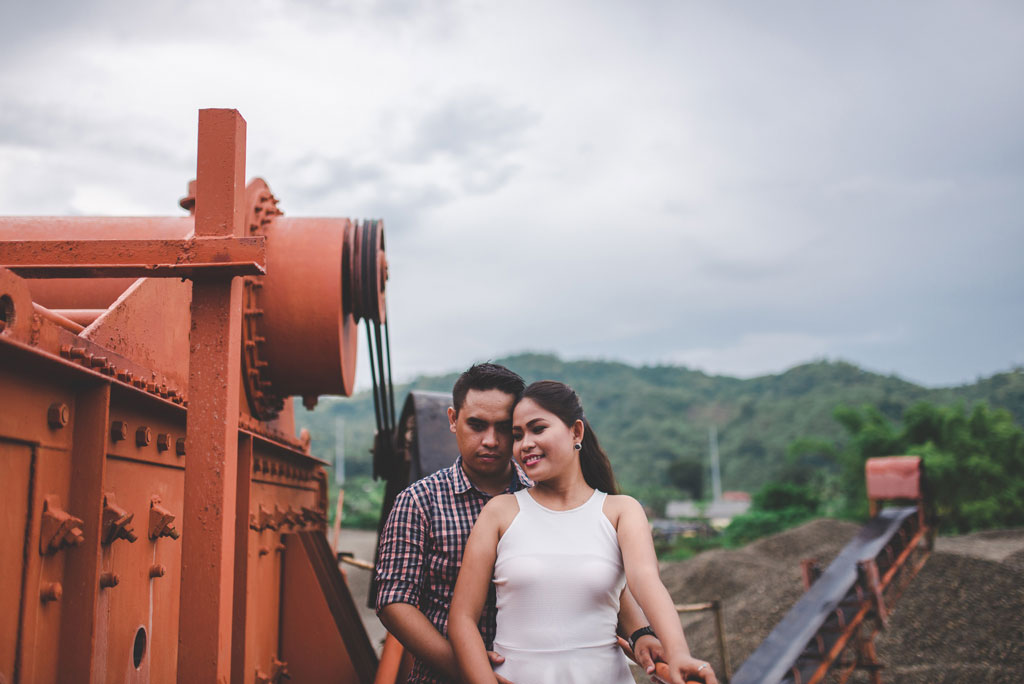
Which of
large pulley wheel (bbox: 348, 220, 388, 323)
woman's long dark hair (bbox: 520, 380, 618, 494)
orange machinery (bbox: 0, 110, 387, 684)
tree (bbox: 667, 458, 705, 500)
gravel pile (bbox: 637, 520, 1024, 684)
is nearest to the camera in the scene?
orange machinery (bbox: 0, 110, 387, 684)

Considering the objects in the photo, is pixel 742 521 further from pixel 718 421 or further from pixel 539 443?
pixel 718 421

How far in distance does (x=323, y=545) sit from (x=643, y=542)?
339 cm

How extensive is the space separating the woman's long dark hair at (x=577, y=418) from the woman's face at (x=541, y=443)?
2 centimetres

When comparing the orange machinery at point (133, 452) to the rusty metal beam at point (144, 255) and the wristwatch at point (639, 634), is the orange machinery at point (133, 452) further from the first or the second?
the wristwatch at point (639, 634)

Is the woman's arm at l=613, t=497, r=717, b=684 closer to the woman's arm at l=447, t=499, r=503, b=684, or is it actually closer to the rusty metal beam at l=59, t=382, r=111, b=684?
the woman's arm at l=447, t=499, r=503, b=684

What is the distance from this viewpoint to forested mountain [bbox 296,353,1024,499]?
205ft

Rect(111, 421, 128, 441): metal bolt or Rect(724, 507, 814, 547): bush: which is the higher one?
Rect(111, 421, 128, 441): metal bolt

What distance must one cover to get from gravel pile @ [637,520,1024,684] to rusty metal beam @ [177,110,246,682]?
35.2 ft

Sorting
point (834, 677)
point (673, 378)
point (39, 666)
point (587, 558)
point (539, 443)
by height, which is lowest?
point (834, 677)

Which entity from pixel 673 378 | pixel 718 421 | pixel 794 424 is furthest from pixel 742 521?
pixel 673 378

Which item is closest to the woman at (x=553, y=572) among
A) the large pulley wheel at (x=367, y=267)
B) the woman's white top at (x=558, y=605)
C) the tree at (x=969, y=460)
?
the woman's white top at (x=558, y=605)

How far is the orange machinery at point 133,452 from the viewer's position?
1.95 meters

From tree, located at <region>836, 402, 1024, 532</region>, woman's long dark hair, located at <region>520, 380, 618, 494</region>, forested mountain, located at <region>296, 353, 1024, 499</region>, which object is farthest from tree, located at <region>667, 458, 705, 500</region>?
woman's long dark hair, located at <region>520, 380, 618, 494</region>

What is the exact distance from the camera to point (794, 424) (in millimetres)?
76312
